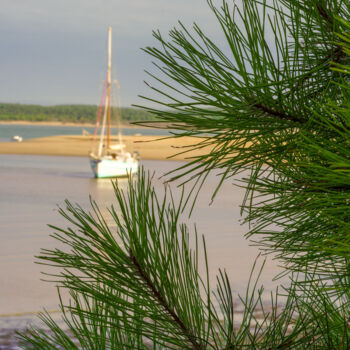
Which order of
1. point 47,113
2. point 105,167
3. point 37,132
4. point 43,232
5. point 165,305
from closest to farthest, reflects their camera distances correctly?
point 165,305 → point 43,232 → point 105,167 → point 37,132 → point 47,113

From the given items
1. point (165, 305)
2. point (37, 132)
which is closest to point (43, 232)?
point (165, 305)

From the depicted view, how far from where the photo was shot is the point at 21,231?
1320cm

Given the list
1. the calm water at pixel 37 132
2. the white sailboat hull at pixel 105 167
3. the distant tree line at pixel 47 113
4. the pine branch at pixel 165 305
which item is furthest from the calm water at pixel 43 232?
the distant tree line at pixel 47 113

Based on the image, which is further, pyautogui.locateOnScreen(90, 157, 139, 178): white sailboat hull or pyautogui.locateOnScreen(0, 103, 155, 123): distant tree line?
pyautogui.locateOnScreen(0, 103, 155, 123): distant tree line

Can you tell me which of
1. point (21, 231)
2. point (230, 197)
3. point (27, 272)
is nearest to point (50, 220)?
point (21, 231)

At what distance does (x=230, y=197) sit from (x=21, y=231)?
10528mm

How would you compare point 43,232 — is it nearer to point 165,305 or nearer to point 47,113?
point 165,305

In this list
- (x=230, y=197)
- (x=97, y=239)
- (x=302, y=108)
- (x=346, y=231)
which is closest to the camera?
(x=346, y=231)

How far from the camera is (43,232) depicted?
13.2 m

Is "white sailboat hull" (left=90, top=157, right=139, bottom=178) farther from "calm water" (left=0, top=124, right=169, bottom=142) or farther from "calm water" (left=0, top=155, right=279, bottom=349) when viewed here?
"calm water" (left=0, top=124, right=169, bottom=142)

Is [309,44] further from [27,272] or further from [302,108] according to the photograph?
[27,272]

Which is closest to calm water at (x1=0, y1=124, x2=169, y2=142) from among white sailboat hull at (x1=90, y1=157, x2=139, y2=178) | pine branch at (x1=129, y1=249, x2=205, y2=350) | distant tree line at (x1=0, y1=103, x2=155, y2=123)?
distant tree line at (x1=0, y1=103, x2=155, y2=123)

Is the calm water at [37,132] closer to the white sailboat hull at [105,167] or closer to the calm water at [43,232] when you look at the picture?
the white sailboat hull at [105,167]

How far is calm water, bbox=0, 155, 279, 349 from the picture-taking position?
746 cm
